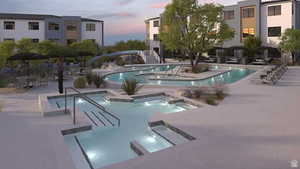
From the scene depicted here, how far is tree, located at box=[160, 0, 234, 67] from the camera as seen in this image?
24.1 m

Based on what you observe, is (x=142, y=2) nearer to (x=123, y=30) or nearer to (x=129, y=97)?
(x=123, y=30)

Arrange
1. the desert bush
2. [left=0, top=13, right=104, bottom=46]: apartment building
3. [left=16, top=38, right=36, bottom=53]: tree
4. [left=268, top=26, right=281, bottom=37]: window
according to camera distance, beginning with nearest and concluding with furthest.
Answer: the desert bush, [left=16, top=38, right=36, bottom=53]: tree, [left=268, top=26, right=281, bottom=37]: window, [left=0, top=13, right=104, bottom=46]: apartment building

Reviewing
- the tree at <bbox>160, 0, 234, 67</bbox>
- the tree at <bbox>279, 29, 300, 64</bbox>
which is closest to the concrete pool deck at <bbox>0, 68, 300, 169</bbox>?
the tree at <bbox>160, 0, 234, 67</bbox>

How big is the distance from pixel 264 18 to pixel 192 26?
14.8 m

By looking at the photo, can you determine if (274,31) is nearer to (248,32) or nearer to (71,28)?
(248,32)

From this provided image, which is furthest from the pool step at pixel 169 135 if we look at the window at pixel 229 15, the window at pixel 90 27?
the window at pixel 90 27

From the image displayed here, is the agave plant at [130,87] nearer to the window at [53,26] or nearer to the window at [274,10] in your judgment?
the window at [274,10]

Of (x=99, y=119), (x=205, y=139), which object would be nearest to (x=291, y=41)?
(x=99, y=119)

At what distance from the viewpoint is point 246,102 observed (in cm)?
1112

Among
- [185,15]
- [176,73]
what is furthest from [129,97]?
[185,15]

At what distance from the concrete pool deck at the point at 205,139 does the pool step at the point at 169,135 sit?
253 millimetres

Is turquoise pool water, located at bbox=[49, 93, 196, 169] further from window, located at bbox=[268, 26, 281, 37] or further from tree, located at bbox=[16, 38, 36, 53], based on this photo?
window, located at bbox=[268, 26, 281, 37]

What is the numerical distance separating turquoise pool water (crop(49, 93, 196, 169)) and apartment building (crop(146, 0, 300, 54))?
26.3 m

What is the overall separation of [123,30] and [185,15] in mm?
25587
